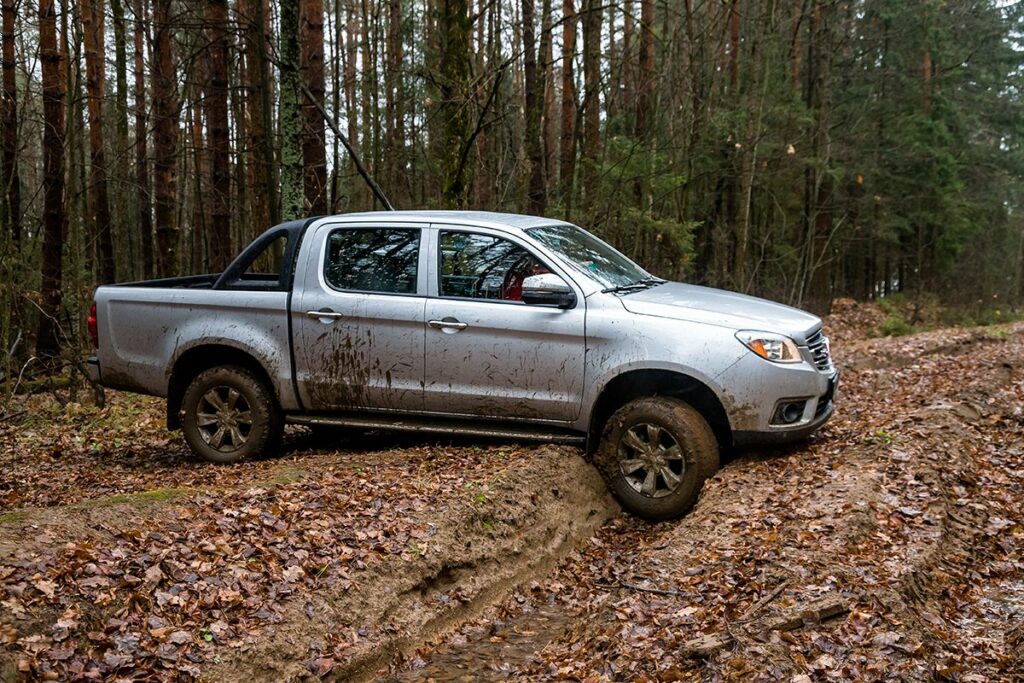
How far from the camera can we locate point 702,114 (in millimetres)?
19766

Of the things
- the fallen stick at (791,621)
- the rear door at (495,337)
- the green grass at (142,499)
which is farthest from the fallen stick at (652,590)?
the green grass at (142,499)

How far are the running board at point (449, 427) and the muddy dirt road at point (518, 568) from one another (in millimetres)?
169

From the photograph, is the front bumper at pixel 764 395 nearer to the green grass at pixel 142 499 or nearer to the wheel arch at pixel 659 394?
the wheel arch at pixel 659 394

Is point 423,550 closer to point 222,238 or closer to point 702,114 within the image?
point 222,238

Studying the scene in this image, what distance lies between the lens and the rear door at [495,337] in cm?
668

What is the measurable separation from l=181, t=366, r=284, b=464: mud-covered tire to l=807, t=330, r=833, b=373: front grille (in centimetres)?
437

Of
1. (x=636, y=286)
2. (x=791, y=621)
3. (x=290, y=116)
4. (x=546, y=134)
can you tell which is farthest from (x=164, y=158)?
(x=791, y=621)

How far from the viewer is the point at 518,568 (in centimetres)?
607

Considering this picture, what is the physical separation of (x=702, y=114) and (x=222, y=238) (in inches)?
447

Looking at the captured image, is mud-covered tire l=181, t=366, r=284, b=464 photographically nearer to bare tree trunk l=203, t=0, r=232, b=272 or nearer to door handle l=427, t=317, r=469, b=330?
door handle l=427, t=317, r=469, b=330

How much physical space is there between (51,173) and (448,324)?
7822 millimetres

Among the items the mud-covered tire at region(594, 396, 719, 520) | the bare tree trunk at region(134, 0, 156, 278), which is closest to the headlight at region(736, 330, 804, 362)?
the mud-covered tire at region(594, 396, 719, 520)

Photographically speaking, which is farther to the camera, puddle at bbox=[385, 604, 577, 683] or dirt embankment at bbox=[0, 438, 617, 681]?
puddle at bbox=[385, 604, 577, 683]

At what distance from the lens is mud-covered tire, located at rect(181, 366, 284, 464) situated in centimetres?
754
